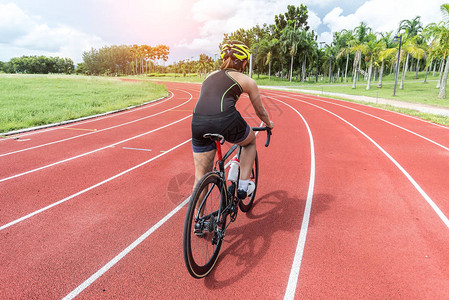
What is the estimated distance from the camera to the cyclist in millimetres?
2576

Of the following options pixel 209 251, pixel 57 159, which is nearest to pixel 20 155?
pixel 57 159

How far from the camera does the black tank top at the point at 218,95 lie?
8.42 ft

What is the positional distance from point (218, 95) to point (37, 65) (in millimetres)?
137202

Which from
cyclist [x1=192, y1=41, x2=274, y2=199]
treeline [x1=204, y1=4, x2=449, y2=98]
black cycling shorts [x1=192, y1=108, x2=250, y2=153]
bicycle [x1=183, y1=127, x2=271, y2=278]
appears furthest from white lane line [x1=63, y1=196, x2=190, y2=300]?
treeline [x1=204, y1=4, x2=449, y2=98]

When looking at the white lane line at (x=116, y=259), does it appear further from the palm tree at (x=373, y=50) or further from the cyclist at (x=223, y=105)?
the palm tree at (x=373, y=50)

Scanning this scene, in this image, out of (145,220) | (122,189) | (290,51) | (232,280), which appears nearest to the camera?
(232,280)

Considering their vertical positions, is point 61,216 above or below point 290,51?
below

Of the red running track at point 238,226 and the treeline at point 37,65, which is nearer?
the red running track at point 238,226

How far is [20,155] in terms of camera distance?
261 inches

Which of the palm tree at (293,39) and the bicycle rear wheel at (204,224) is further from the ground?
the palm tree at (293,39)

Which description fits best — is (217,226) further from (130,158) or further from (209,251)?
(130,158)

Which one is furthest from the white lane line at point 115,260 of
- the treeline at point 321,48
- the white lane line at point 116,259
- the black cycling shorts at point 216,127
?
the treeline at point 321,48

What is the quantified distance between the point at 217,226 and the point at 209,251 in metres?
0.29

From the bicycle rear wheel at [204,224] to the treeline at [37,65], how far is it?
133623mm
